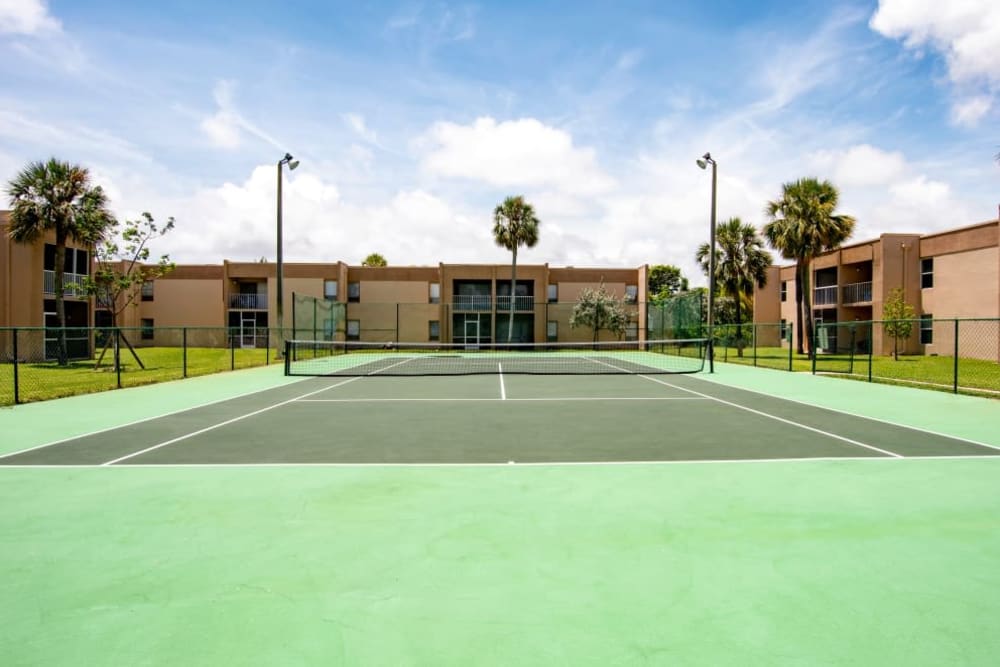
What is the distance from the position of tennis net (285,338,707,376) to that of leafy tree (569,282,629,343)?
6.54ft

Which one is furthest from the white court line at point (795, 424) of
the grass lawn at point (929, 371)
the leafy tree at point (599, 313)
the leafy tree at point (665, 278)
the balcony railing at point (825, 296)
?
the leafy tree at point (665, 278)

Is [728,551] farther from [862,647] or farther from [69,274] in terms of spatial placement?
[69,274]

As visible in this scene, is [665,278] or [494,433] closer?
[494,433]

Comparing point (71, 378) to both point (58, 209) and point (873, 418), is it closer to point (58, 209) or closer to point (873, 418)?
point (58, 209)

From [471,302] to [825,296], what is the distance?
2498 centimetres

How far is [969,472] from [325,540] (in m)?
7.03

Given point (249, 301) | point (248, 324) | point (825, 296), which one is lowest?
point (248, 324)

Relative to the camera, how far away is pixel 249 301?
46938mm

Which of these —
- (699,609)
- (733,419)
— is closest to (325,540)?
(699,609)

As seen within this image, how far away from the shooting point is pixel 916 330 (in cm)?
3456

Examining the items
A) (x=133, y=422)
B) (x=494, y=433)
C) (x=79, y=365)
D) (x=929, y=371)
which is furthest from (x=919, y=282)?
(x=79, y=365)

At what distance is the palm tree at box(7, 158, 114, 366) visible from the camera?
26312 millimetres

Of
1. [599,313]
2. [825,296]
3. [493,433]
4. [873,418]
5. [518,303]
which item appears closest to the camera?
[493,433]

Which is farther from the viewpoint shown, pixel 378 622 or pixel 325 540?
pixel 325 540
